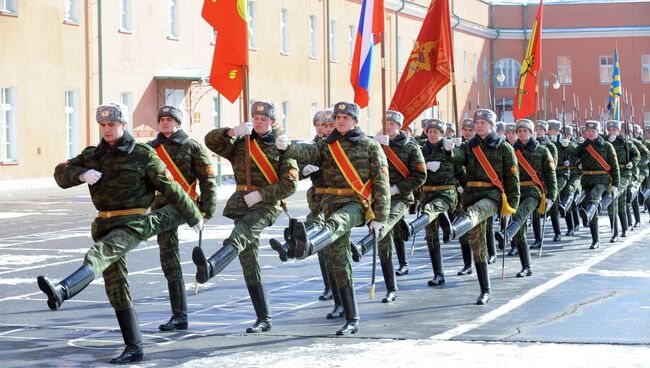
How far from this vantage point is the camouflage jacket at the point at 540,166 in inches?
674

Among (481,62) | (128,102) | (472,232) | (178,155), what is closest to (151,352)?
(178,155)

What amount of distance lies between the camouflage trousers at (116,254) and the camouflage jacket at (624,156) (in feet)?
45.4

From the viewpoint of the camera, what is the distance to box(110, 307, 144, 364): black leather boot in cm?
955

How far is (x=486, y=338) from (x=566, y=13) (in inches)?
2633

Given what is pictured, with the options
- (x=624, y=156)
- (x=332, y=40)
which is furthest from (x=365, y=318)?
Answer: (x=332, y=40)

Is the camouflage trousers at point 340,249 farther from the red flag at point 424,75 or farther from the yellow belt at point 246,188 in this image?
the red flag at point 424,75

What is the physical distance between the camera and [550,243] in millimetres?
20609

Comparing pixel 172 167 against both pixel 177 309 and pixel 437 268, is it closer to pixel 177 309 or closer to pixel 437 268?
pixel 177 309

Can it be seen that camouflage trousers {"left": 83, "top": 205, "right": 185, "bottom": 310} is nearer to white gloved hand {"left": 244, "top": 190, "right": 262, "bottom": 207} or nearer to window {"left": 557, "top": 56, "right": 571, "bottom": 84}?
white gloved hand {"left": 244, "top": 190, "right": 262, "bottom": 207}

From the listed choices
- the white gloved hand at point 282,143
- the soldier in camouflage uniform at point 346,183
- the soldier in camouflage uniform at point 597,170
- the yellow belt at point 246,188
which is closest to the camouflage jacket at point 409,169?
the soldier in camouflage uniform at point 346,183

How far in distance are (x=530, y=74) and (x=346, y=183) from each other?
14.4 m

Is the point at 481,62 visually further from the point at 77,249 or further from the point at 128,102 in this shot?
the point at 77,249

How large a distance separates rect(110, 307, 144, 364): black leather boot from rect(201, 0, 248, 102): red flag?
3288 mm

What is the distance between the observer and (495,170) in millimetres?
14172
